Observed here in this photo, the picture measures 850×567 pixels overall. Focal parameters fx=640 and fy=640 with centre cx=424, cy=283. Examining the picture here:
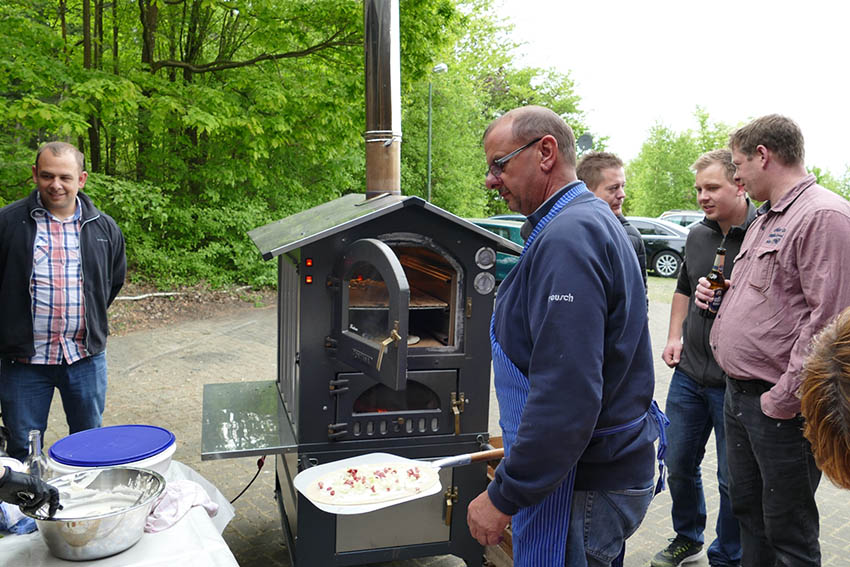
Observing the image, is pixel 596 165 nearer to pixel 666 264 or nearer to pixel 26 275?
pixel 26 275

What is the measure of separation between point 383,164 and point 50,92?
6.68 m

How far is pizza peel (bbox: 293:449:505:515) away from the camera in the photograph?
2.38 m

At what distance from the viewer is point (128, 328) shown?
10.3 meters

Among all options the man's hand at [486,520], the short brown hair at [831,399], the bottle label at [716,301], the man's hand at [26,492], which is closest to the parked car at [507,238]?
the bottle label at [716,301]

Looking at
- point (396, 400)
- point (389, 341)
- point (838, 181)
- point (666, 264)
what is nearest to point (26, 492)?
point (389, 341)

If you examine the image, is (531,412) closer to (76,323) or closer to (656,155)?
(76,323)

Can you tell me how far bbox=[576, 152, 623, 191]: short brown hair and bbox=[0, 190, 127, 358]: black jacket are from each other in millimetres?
3089

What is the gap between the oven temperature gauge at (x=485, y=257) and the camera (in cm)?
340

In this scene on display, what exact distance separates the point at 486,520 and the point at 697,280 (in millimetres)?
2325

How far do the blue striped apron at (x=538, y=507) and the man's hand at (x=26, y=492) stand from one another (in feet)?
4.57

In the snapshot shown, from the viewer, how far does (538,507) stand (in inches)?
81.9

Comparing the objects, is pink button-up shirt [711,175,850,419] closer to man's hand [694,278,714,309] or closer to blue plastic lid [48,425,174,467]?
man's hand [694,278,714,309]

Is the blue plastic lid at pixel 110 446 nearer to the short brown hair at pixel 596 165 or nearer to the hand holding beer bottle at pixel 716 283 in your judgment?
the hand holding beer bottle at pixel 716 283

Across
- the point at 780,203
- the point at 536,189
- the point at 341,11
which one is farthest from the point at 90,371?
the point at 341,11
